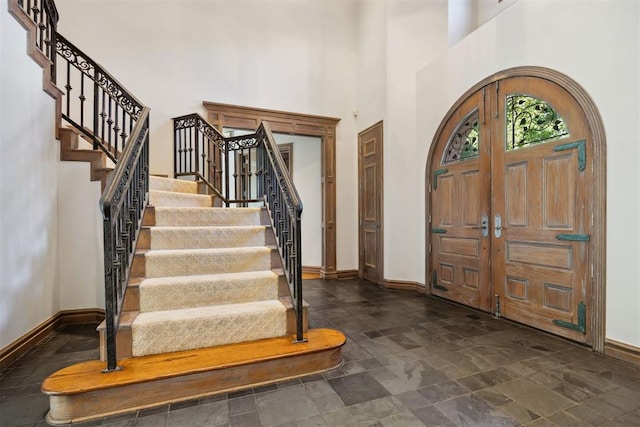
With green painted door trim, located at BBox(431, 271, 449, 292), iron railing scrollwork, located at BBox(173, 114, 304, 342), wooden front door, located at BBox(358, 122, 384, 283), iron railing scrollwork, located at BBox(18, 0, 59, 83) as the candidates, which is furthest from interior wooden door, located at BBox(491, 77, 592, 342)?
iron railing scrollwork, located at BBox(18, 0, 59, 83)

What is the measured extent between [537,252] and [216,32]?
17.4 ft

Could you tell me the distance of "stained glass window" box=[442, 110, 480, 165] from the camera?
11.9 feet

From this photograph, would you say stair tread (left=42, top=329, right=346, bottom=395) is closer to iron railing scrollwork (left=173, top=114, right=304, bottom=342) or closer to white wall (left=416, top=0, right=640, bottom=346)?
iron railing scrollwork (left=173, top=114, right=304, bottom=342)

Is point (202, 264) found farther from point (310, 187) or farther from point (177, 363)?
point (310, 187)

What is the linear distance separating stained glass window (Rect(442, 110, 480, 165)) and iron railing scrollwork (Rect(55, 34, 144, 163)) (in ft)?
12.1

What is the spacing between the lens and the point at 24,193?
2.47 m

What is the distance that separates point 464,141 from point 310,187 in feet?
10.2

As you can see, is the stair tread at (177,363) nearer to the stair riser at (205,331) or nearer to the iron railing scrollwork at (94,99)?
the stair riser at (205,331)

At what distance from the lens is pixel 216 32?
487cm

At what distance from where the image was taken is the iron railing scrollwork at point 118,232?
5.86ft

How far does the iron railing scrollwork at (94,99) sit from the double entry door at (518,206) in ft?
12.3

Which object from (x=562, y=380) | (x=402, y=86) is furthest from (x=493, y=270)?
(x=402, y=86)

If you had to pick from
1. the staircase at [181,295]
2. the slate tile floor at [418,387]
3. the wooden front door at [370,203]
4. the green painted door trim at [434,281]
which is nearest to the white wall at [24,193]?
the staircase at [181,295]

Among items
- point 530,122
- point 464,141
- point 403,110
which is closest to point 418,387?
point 530,122
